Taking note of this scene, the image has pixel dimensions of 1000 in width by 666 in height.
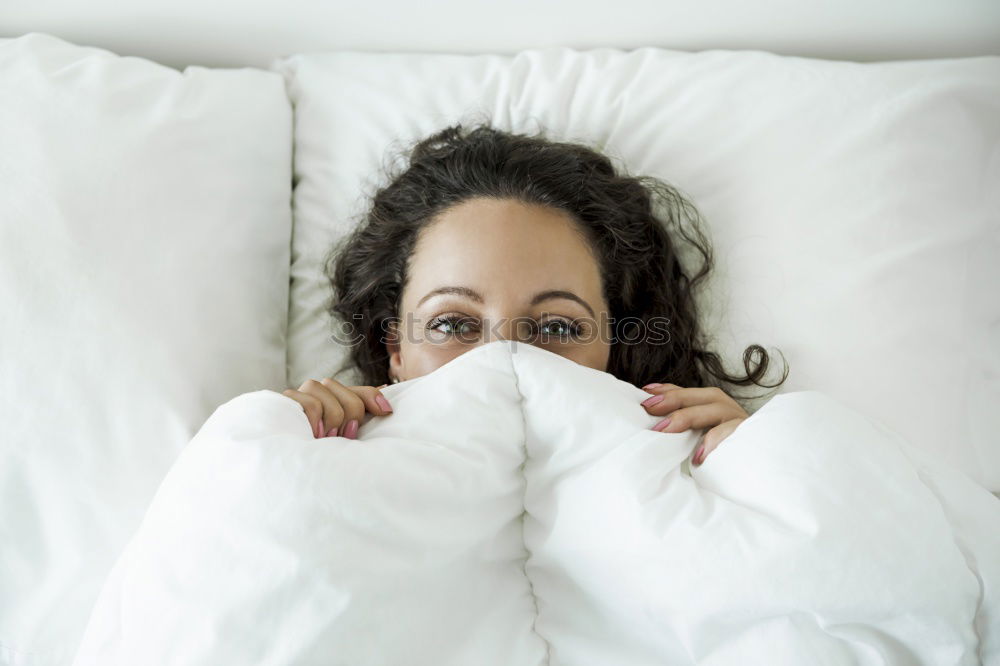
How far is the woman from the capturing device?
37.0 inches

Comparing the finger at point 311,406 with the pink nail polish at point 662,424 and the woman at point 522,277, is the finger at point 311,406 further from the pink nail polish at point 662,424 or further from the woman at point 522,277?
the pink nail polish at point 662,424

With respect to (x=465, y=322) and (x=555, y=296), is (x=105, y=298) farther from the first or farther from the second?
(x=555, y=296)

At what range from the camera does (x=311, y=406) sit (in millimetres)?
870

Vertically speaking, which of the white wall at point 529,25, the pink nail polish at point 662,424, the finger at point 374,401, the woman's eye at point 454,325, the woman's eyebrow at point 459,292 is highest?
the white wall at point 529,25

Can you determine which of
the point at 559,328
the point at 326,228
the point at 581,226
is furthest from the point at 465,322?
A: the point at 326,228

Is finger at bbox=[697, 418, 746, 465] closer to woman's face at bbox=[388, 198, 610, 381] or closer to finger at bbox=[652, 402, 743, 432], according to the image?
finger at bbox=[652, 402, 743, 432]

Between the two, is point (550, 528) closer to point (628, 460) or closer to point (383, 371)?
point (628, 460)

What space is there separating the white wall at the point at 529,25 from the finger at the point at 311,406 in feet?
2.27

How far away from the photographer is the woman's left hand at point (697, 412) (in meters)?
0.86

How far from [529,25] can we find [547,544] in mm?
873

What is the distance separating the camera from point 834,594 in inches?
26.1

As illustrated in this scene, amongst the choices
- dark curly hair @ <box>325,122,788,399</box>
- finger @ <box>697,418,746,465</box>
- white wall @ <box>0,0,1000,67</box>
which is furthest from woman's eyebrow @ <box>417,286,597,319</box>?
white wall @ <box>0,0,1000,67</box>

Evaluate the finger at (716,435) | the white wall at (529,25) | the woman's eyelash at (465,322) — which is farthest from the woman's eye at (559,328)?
the white wall at (529,25)

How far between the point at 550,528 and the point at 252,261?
0.60 meters
